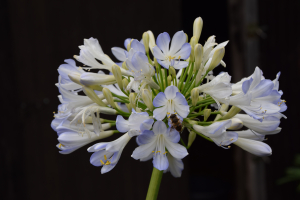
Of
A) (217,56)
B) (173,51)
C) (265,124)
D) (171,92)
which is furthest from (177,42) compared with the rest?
(265,124)

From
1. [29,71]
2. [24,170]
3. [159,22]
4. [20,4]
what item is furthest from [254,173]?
[20,4]

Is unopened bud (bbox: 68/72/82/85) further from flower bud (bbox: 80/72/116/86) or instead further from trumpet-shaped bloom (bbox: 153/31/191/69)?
trumpet-shaped bloom (bbox: 153/31/191/69)

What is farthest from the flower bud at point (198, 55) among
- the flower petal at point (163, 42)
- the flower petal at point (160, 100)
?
the flower petal at point (160, 100)

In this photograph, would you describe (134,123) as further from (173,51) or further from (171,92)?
(173,51)

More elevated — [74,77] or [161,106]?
[74,77]

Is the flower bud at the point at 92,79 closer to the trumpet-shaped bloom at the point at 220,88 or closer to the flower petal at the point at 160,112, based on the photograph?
the flower petal at the point at 160,112

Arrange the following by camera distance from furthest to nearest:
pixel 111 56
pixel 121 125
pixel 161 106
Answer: pixel 111 56 → pixel 161 106 → pixel 121 125
